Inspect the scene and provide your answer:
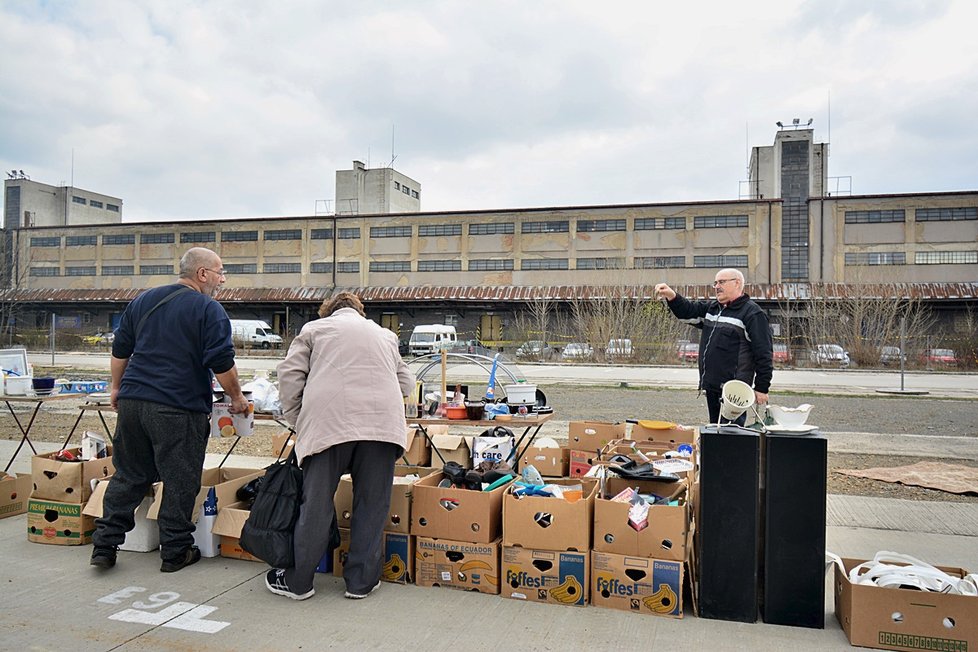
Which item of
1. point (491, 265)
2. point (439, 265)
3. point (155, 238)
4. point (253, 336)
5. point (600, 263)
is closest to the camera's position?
point (253, 336)

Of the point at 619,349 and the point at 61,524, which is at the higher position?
the point at 619,349

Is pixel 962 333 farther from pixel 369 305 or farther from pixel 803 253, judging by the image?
pixel 369 305

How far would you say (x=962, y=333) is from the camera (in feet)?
120

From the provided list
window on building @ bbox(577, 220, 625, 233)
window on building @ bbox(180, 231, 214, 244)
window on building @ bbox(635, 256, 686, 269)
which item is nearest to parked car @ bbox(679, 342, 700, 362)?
window on building @ bbox(635, 256, 686, 269)

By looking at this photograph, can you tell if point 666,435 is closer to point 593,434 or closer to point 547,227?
point 593,434

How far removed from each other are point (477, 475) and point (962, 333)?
4009cm

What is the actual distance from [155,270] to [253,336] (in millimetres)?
15037

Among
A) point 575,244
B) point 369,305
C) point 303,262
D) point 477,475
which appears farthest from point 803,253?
point 477,475

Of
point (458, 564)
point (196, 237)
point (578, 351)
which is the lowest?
point (458, 564)

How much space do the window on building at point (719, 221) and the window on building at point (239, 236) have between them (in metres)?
30.7

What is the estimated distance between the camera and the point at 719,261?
4538 centimetres

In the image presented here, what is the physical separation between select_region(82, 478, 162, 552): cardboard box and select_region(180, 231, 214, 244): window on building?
51.9m

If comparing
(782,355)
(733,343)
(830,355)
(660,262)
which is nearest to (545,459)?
(733,343)

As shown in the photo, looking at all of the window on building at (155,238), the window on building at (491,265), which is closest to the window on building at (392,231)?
the window on building at (491,265)
